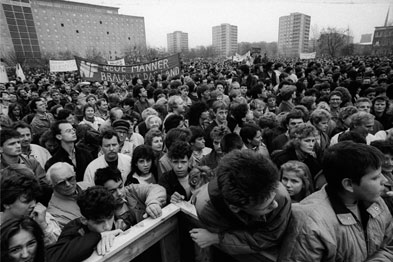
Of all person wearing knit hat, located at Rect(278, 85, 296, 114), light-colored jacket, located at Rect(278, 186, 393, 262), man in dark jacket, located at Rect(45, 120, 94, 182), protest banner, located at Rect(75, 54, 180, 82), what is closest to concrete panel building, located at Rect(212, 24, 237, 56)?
protest banner, located at Rect(75, 54, 180, 82)

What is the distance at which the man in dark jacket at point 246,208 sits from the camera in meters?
1.21

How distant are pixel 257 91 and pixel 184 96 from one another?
2143mm

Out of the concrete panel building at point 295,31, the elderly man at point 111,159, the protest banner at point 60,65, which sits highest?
the concrete panel building at point 295,31

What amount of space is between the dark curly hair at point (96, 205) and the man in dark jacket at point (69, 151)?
6.33 feet

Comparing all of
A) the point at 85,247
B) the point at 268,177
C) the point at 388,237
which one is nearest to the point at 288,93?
the point at 388,237

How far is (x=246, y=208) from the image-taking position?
1.23 meters

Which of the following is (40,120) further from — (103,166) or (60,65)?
(60,65)

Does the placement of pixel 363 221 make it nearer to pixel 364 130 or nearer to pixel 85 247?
pixel 85 247

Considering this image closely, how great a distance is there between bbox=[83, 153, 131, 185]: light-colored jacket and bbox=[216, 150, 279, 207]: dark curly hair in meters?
2.13

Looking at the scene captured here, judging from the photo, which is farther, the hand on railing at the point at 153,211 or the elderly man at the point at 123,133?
the elderly man at the point at 123,133

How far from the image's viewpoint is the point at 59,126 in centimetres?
366

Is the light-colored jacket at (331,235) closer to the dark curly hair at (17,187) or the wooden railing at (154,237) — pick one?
the wooden railing at (154,237)

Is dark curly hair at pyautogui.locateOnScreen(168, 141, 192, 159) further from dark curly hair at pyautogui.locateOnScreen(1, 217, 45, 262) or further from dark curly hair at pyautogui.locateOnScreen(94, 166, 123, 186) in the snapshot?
dark curly hair at pyautogui.locateOnScreen(1, 217, 45, 262)

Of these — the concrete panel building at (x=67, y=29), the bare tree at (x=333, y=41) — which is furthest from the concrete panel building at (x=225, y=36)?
the bare tree at (x=333, y=41)
